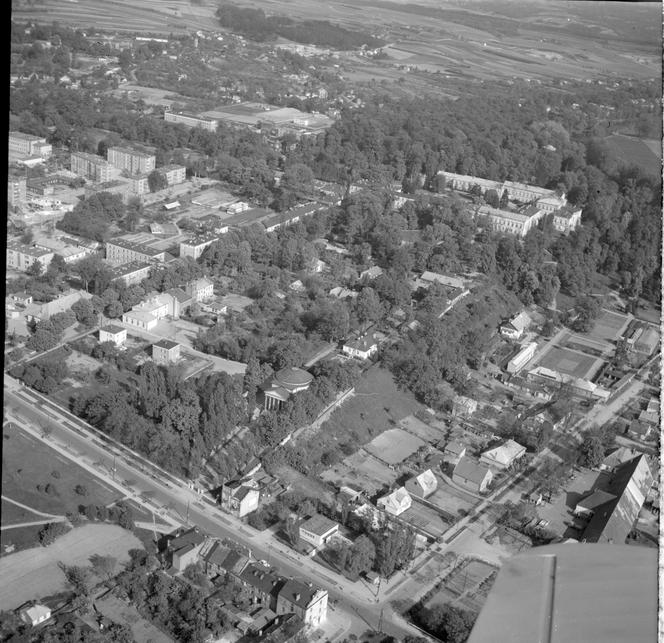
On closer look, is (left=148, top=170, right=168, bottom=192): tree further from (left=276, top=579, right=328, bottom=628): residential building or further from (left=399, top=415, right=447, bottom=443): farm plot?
(left=276, top=579, right=328, bottom=628): residential building

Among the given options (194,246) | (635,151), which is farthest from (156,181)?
(635,151)

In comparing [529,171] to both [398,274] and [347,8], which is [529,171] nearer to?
[398,274]

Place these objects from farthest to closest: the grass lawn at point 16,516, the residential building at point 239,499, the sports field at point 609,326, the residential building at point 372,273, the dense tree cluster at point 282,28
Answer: the dense tree cluster at point 282,28 → the residential building at point 372,273 → the sports field at point 609,326 → the residential building at point 239,499 → the grass lawn at point 16,516

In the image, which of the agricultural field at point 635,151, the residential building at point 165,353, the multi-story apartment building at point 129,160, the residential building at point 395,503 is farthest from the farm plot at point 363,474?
the agricultural field at point 635,151

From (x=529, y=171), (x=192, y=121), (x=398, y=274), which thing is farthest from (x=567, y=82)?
(x=398, y=274)

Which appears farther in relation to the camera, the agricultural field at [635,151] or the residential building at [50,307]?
the agricultural field at [635,151]

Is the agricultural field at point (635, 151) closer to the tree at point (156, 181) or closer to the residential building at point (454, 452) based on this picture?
the tree at point (156, 181)

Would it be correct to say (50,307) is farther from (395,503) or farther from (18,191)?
(395,503)

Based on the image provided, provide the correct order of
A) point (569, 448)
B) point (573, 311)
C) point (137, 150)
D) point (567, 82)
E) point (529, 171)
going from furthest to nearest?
point (567, 82)
point (529, 171)
point (137, 150)
point (573, 311)
point (569, 448)
